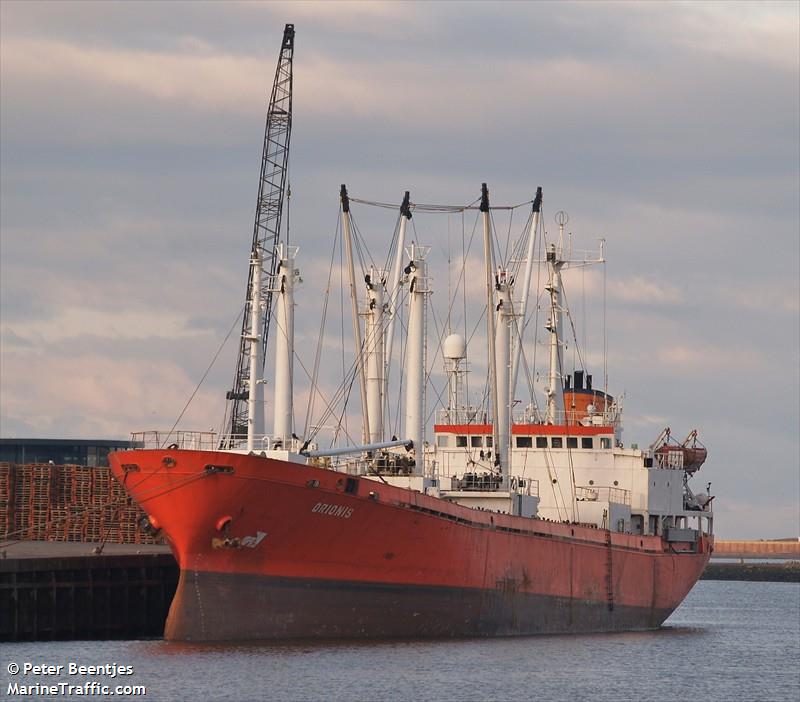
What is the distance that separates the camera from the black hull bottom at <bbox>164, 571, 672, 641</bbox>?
4119 cm

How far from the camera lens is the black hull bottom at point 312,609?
135 feet

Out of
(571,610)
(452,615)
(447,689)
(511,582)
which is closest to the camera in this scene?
(447,689)

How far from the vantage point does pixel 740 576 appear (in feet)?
452

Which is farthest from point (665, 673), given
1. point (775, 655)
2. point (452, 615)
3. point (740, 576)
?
point (740, 576)

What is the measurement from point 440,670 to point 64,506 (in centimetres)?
1938

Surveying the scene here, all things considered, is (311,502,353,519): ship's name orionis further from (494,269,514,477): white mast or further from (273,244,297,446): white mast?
(494,269,514,477): white mast

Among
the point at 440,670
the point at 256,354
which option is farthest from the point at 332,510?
the point at 256,354

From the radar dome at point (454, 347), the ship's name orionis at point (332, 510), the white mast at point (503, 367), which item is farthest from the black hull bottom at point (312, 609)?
the radar dome at point (454, 347)

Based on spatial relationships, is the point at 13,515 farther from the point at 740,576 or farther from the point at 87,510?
the point at 740,576

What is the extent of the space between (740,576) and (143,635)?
9816 cm

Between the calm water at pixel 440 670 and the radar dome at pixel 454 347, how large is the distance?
35.4 ft

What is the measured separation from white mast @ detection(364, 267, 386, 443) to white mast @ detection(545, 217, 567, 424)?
9.91m

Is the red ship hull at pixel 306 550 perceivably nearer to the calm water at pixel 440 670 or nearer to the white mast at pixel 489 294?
the calm water at pixel 440 670

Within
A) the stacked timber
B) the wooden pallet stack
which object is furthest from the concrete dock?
the stacked timber
